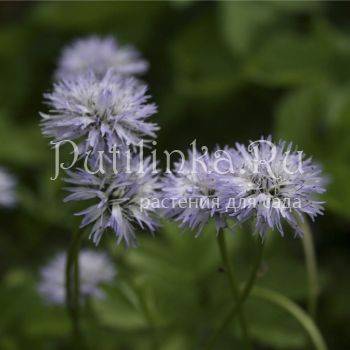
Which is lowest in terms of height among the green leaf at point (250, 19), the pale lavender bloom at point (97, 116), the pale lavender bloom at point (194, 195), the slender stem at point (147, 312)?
the slender stem at point (147, 312)

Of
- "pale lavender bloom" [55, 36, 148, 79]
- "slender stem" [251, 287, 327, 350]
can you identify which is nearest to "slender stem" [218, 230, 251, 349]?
"slender stem" [251, 287, 327, 350]

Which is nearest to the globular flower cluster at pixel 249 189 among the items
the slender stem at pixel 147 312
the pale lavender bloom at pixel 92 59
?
the slender stem at pixel 147 312

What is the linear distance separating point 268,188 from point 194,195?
0.45ft

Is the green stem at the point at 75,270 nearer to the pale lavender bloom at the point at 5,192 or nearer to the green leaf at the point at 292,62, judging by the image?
the pale lavender bloom at the point at 5,192

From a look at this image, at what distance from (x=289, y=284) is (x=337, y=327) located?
371 mm

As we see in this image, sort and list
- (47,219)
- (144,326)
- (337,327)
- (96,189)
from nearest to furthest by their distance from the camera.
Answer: (96,189) → (144,326) → (337,327) → (47,219)

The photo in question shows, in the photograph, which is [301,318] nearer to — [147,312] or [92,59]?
[147,312]

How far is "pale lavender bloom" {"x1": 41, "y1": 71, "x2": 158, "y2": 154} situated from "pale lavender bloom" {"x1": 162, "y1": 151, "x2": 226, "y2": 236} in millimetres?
98

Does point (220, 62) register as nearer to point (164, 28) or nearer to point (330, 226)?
point (164, 28)

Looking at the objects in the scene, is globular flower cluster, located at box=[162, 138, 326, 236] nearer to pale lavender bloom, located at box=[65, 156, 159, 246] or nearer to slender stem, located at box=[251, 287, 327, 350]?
pale lavender bloom, located at box=[65, 156, 159, 246]

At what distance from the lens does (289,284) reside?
2.13 meters

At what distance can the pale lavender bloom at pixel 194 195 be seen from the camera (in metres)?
1.25

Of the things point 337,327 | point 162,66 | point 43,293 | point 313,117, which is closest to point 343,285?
point 337,327

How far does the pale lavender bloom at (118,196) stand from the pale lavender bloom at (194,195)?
4cm
